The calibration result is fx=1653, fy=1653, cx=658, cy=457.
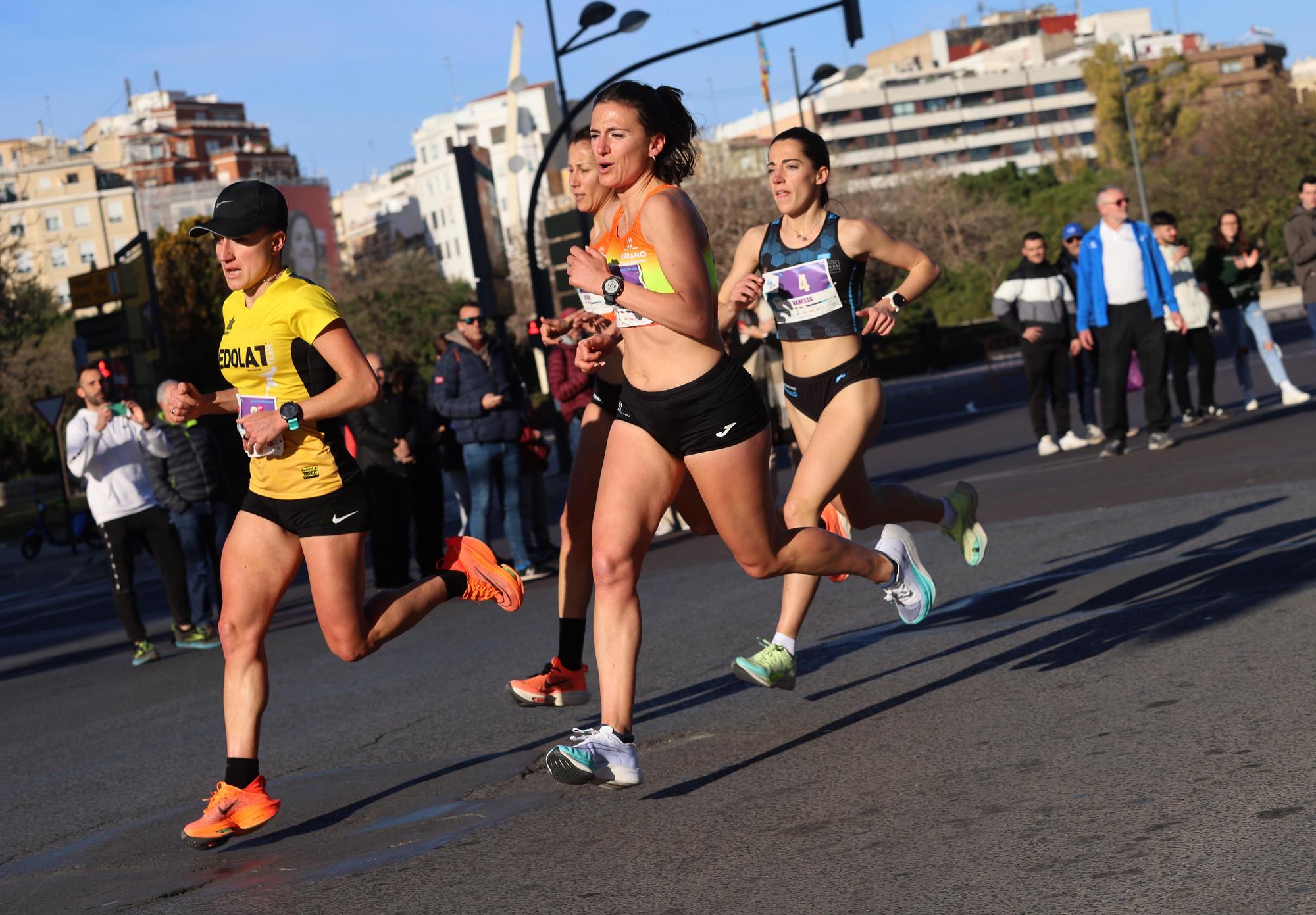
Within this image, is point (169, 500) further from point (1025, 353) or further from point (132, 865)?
point (1025, 353)

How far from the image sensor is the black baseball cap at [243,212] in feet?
18.0

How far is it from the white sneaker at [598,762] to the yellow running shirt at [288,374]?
1.26m

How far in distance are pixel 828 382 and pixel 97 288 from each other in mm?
30482

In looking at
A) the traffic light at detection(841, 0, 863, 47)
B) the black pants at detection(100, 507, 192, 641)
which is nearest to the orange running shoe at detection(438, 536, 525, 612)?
the black pants at detection(100, 507, 192, 641)

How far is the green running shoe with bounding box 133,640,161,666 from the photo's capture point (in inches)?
445

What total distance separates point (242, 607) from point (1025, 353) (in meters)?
11.4

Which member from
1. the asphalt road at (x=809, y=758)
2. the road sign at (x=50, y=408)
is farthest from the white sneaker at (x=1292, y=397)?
the road sign at (x=50, y=408)

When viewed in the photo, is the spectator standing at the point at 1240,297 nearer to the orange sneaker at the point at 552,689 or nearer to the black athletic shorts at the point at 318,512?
the orange sneaker at the point at 552,689

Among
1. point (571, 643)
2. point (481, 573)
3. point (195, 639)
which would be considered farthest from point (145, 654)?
point (571, 643)

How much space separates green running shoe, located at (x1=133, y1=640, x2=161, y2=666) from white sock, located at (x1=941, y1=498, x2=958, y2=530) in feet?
20.3

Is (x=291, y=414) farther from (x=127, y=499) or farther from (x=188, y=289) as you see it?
(x=188, y=289)

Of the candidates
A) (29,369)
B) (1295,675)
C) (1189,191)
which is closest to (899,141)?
(1189,191)

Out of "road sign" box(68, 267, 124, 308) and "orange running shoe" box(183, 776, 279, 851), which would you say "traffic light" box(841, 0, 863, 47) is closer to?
"road sign" box(68, 267, 124, 308)

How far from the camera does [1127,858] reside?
382 cm
